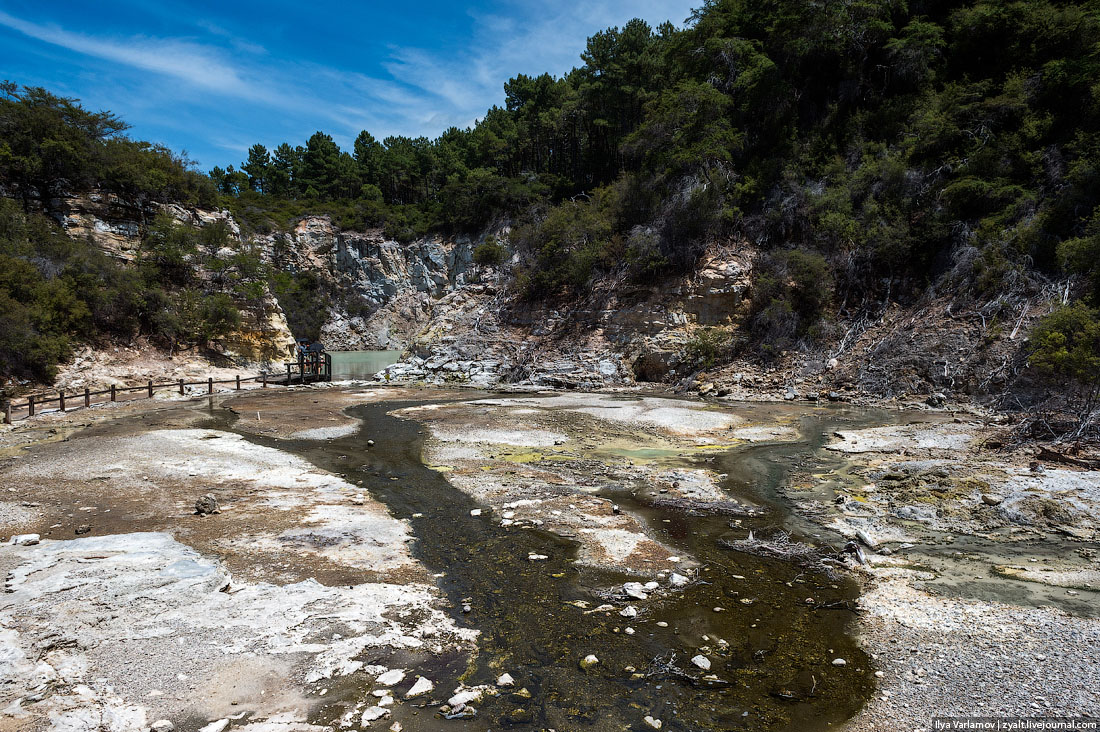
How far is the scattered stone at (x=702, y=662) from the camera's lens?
529 centimetres

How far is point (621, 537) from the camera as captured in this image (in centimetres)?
866

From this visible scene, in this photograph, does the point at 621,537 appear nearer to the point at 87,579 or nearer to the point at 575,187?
the point at 87,579

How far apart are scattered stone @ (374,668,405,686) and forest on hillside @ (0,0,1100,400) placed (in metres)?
17.8

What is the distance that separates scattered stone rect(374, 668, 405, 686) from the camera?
501 centimetres

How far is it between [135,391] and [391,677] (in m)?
30.1

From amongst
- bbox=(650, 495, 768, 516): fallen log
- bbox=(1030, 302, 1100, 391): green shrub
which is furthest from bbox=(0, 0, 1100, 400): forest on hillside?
bbox=(650, 495, 768, 516): fallen log

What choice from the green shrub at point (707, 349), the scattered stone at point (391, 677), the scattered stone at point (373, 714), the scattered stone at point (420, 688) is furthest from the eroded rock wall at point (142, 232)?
the scattered stone at point (373, 714)

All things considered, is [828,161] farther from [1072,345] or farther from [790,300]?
[1072,345]

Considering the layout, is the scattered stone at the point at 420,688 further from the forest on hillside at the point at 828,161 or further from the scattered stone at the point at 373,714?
the forest on hillside at the point at 828,161

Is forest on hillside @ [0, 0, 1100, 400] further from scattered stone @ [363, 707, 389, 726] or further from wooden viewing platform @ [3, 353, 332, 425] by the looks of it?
scattered stone @ [363, 707, 389, 726]

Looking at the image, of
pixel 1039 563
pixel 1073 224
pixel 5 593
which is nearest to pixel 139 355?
pixel 5 593

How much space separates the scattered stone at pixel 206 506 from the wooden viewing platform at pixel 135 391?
1533cm

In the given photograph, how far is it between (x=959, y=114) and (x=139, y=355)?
47174 millimetres

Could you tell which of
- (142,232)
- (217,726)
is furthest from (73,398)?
(217,726)
